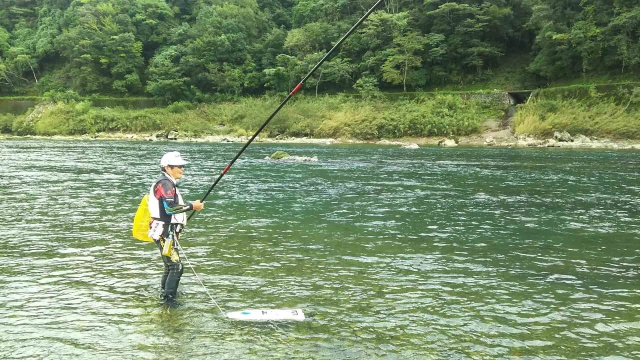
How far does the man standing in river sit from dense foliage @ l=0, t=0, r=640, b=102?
54.8 meters

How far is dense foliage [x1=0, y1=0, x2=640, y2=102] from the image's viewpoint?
55000 mm

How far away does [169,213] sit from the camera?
6719 millimetres

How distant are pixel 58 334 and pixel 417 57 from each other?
202 feet

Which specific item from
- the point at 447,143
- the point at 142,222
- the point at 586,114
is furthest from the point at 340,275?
the point at 586,114

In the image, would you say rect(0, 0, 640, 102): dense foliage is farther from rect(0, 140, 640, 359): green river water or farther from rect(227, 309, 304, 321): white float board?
rect(227, 309, 304, 321): white float board

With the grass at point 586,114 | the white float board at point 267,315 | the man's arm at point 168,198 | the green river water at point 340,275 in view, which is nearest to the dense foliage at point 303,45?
the grass at point 586,114

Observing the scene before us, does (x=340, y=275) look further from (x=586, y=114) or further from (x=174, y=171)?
(x=586, y=114)

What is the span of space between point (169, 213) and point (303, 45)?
67868 millimetres

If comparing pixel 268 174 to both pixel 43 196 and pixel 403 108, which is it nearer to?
pixel 43 196

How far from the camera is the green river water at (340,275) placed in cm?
570

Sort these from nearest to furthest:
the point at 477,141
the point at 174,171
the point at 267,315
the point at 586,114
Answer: the point at 267,315 → the point at 174,171 → the point at 586,114 → the point at 477,141

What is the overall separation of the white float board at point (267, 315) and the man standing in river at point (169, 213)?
110 centimetres

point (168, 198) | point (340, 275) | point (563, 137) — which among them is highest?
point (168, 198)

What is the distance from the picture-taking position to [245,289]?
7617 mm
